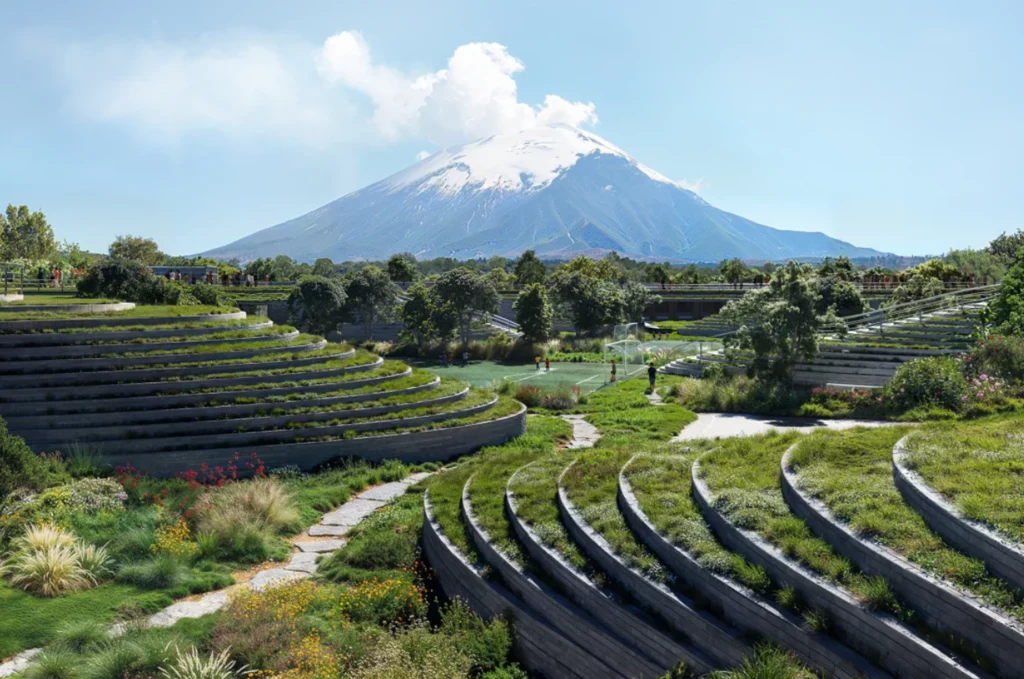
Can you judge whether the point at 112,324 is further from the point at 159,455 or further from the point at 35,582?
the point at 35,582

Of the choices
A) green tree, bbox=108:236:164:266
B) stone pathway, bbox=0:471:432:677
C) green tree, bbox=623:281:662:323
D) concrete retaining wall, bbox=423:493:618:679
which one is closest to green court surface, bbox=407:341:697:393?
green tree, bbox=623:281:662:323

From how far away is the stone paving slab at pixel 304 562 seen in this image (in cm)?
1300

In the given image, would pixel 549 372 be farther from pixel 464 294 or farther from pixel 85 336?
pixel 85 336

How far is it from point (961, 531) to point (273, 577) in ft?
33.3

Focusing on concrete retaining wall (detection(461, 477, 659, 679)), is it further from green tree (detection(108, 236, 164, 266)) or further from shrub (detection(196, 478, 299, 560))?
green tree (detection(108, 236, 164, 266))

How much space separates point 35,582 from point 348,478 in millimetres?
7560

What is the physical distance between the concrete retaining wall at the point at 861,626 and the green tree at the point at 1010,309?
889 inches

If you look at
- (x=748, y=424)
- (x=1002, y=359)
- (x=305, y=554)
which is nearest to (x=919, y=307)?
(x=1002, y=359)

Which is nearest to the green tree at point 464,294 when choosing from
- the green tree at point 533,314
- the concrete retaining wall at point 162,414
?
the green tree at point 533,314

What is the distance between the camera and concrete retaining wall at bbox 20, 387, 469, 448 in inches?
715

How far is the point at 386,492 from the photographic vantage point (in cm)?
1766

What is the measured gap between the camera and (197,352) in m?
21.2

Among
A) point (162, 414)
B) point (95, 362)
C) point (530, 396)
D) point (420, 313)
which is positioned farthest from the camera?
point (420, 313)

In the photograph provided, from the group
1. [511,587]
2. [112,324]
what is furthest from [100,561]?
[112,324]
